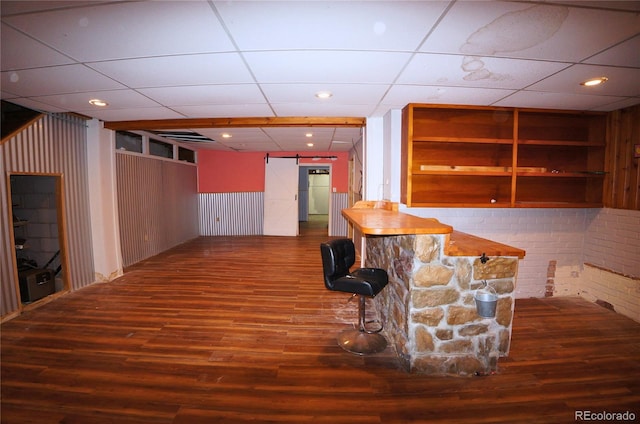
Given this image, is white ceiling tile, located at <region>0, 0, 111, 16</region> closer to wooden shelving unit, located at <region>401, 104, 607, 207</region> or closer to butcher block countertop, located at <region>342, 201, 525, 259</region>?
butcher block countertop, located at <region>342, 201, 525, 259</region>

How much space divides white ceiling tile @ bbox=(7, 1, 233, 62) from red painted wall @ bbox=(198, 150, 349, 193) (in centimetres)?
544

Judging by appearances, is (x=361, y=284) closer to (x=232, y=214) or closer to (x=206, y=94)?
(x=206, y=94)

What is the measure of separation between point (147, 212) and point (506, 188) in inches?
233

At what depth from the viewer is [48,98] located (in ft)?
8.94

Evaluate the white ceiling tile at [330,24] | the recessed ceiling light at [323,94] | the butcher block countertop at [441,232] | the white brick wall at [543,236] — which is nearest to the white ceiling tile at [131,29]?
the white ceiling tile at [330,24]

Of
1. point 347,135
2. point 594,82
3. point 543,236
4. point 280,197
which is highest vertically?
point 347,135

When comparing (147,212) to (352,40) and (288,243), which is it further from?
(352,40)

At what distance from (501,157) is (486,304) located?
2.21 m

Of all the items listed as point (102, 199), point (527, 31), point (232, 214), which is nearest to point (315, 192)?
point (232, 214)

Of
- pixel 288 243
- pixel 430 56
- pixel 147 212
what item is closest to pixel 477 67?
pixel 430 56

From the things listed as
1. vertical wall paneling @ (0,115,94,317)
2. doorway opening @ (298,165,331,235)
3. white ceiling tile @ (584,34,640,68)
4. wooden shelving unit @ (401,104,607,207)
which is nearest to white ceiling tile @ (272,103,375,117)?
wooden shelving unit @ (401,104,607,207)

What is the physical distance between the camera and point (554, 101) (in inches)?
109

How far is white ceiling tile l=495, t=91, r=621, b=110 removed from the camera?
261 cm

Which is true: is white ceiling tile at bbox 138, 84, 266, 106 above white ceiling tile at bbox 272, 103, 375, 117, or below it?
below
